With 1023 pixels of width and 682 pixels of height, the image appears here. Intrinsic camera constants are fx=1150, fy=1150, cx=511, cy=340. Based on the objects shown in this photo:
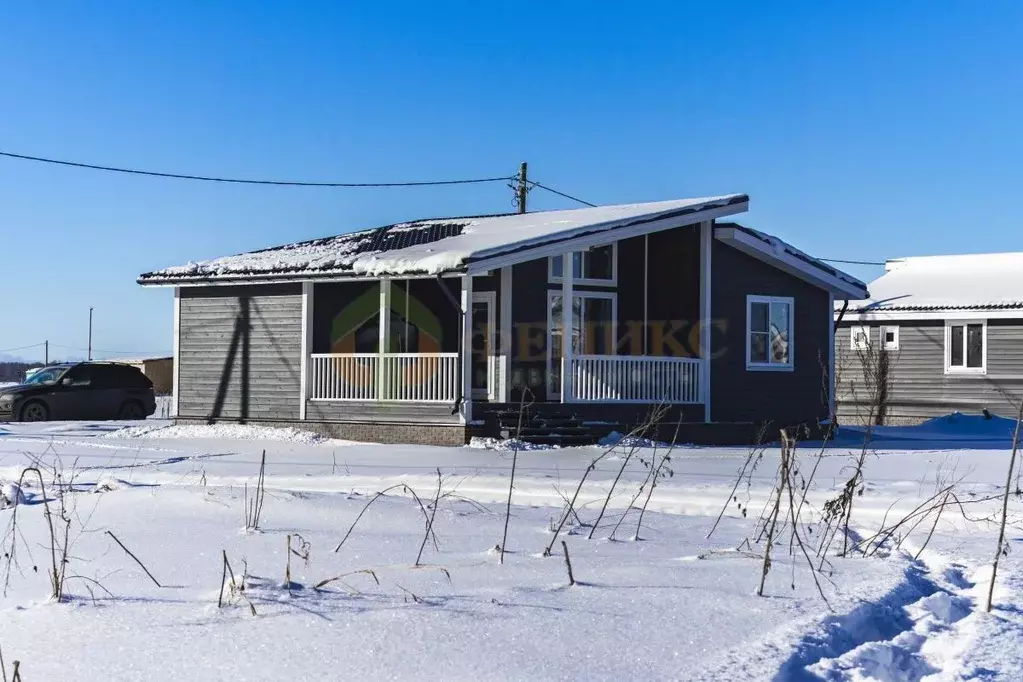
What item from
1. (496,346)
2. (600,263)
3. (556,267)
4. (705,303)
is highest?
(600,263)

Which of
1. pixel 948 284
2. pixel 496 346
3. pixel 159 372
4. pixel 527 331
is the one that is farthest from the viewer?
pixel 159 372

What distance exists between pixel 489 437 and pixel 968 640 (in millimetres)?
13712

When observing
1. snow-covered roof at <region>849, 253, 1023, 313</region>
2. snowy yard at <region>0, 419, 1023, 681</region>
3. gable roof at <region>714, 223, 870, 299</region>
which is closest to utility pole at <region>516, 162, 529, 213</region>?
snow-covered roof at <region>849, 253, 1023, 313</region>

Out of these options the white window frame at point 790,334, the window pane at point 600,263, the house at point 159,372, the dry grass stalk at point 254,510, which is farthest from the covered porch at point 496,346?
the house at point 159,372

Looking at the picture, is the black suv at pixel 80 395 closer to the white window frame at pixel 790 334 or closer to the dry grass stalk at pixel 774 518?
the white window frame at pixel 790 334

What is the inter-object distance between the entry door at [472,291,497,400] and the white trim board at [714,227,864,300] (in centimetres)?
449

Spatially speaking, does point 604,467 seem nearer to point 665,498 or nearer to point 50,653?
point 665,498

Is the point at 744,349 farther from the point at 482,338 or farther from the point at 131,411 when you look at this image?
the point at 131,411

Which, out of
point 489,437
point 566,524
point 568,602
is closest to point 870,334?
point 489,437

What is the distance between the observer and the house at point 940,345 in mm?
29250

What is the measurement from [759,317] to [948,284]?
1237 centimetres

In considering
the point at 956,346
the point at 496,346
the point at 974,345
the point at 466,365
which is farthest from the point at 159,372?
the point at 466,365

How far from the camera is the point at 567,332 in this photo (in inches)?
759

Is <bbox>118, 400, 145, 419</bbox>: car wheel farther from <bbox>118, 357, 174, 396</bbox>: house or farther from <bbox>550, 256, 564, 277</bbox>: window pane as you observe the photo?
<bbox>118, 357, 174, 396</bbox>: house
